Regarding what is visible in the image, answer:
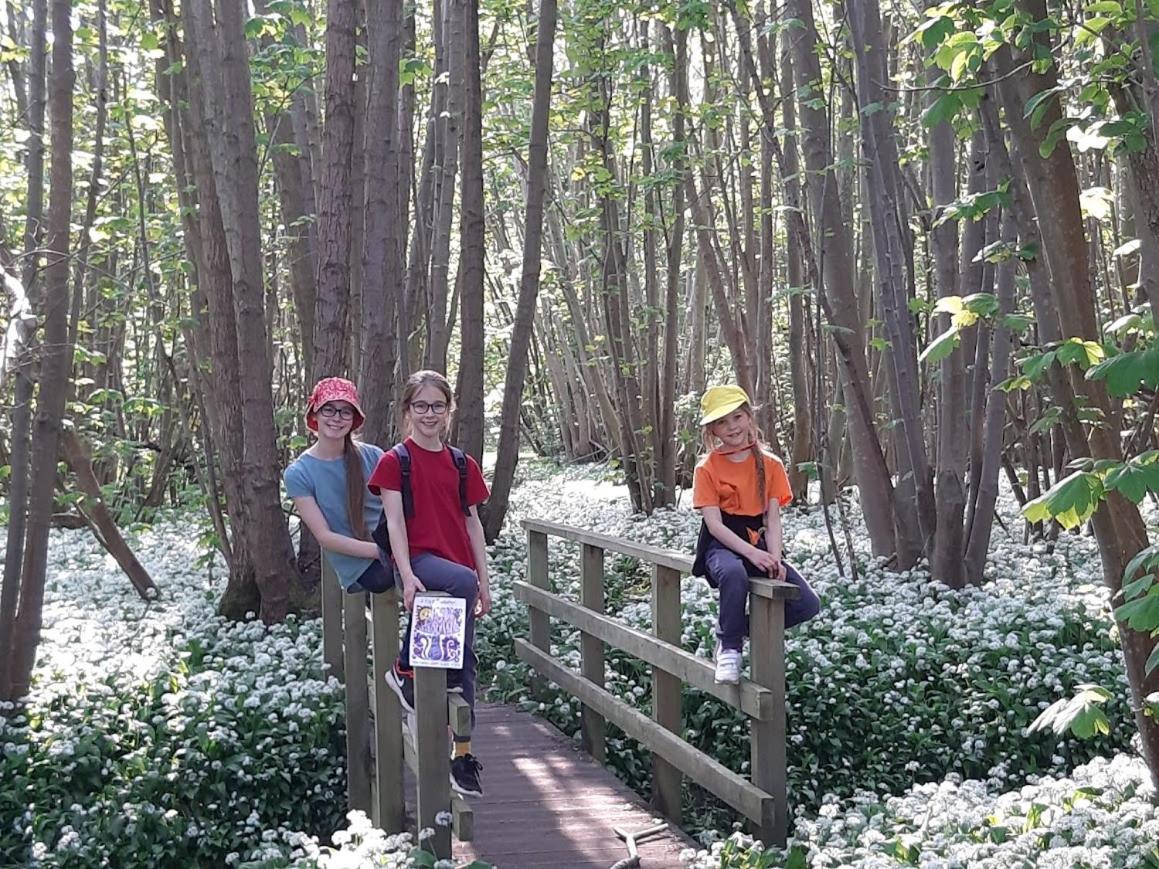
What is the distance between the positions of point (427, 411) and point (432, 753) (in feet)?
4.90

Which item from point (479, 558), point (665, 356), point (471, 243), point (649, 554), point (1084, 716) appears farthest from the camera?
point (665, 356)

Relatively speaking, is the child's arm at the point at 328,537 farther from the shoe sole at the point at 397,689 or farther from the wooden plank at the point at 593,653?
the wooden plank at the point at 593,653

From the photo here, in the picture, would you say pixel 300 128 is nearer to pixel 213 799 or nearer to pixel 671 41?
pixel 671 41

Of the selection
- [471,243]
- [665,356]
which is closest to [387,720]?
[471,243]

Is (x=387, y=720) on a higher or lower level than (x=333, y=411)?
lower

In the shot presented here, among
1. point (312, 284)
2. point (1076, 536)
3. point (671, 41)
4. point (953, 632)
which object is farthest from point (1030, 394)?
point (312, 284)

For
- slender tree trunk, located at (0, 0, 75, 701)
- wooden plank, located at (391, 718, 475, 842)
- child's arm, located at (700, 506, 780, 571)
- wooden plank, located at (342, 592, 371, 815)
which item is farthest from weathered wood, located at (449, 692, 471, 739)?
slender tree trunk, located at (0, 0, 75, 701)

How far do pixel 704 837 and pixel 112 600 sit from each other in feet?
21.2

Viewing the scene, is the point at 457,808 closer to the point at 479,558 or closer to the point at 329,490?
the point at 479,558

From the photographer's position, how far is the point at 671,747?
6.11 meters

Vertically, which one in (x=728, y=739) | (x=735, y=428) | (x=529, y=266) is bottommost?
(x=728, y=739)

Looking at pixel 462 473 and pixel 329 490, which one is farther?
pixel 329 490

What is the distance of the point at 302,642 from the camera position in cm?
852

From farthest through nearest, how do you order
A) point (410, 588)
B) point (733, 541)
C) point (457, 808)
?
point (733, 541) < point (410, 588) < point (457, 808)
